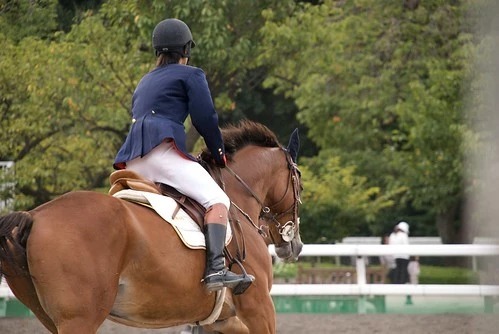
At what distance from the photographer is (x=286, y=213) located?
7352 mm

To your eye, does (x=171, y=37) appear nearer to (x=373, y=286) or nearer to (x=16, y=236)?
(x=16, y=236)

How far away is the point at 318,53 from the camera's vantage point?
20406mm

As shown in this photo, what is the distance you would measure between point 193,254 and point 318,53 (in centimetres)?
1492

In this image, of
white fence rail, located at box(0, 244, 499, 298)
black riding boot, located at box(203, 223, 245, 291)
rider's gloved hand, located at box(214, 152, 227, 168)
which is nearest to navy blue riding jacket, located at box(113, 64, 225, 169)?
rider's gloved hand, located at box(214, 152, 227, 168)

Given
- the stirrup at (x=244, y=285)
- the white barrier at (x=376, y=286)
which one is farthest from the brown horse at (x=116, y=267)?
the white barrier at (x=376, y=286)

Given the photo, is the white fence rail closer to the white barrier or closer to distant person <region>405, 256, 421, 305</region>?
the white barrier

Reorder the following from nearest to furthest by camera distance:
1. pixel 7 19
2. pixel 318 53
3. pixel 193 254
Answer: pixel 193 254, pixel 7 19, pixel 318 53

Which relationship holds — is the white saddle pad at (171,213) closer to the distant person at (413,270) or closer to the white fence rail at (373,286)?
the white fence rail at (373,286)

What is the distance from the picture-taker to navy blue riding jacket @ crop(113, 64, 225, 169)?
20.2 feet

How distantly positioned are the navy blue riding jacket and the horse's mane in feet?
2.44

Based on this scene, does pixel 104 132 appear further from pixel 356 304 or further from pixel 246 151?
pixel 246 151

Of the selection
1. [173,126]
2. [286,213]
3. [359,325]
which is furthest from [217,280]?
[359,325]

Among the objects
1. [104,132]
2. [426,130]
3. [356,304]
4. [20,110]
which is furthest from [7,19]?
[426,130]

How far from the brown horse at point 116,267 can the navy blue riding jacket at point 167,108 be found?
1.90ft
